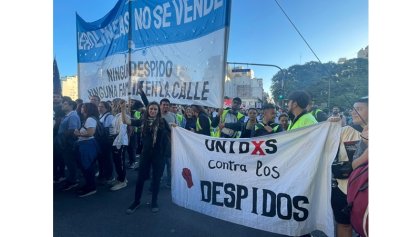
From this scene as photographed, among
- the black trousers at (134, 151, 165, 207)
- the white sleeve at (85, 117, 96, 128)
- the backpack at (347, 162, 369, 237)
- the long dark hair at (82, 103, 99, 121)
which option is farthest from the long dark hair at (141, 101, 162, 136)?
the backpack at (347, 162, 369, 237)

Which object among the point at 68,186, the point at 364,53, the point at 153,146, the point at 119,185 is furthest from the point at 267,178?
the point at 68,186

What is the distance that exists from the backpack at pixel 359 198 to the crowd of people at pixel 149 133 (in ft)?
0.21

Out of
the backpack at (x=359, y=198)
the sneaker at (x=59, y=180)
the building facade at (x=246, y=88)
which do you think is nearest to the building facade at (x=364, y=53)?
the backpack at (x=359, y=198)

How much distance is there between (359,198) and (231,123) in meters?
3.00

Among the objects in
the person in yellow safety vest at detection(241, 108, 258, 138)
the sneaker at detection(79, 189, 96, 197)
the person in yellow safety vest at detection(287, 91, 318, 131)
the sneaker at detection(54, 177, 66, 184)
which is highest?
the person in yellow safety vest at detection(287, 91, 318, 131)

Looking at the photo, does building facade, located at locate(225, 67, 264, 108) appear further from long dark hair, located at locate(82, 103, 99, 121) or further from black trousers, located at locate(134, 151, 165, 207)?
black trousers, located at locate(134, 151, 165, 207)

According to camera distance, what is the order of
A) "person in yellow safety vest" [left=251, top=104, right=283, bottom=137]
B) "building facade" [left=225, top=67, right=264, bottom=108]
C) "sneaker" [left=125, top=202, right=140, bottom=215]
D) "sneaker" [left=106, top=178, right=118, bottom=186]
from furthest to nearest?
"building facade" [left=225, top=67, right=264, bottom=108], "sneaker" [left=106, top=178, right=118, bottom=186], "person in yellow safety vest" [left=251, top=104, right=283, bottom=137], "sneaker" [left=125, top=202, right=140, bottom=215]

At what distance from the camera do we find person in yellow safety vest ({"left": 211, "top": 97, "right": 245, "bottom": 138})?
187 inches

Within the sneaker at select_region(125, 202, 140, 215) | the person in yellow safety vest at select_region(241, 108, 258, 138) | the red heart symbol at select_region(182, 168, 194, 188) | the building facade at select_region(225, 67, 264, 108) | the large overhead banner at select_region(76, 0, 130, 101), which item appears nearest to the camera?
the red heart symbol at select_region(182, 168, 194, 188)

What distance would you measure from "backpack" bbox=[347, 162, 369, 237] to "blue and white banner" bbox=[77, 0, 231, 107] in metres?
1.37

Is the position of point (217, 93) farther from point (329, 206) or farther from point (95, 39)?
point (95, 39)

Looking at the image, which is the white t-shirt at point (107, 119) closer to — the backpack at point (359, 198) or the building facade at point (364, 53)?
the backpack at point (359, 198)

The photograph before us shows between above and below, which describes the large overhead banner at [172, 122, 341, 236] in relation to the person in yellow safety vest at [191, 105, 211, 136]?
below

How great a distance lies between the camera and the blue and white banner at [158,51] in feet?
9.50
